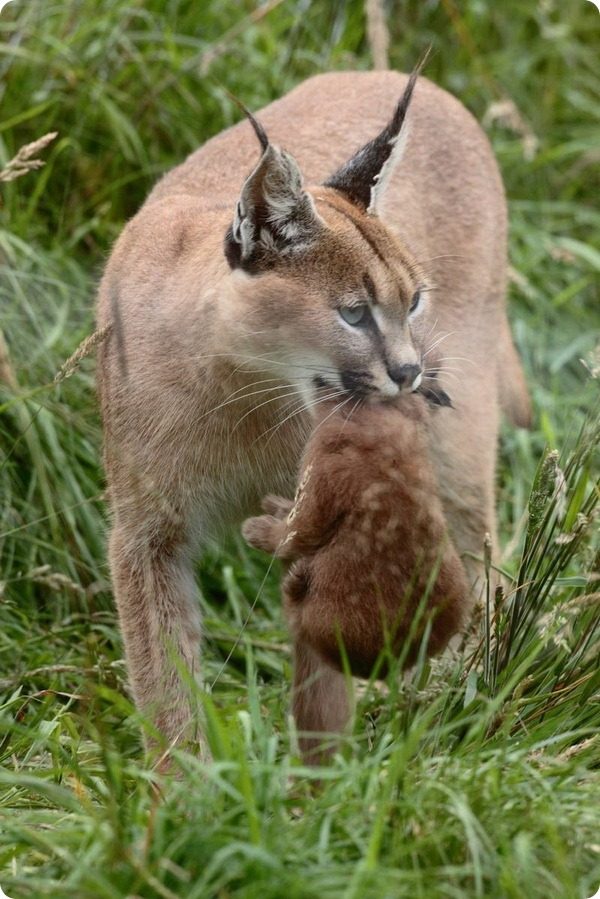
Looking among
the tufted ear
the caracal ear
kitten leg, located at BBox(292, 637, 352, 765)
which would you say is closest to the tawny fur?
kitten leg, located at BBox(292, 637, 352, 765)

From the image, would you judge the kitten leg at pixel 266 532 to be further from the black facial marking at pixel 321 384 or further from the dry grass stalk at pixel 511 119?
the dry grass stalk at pixel 511 119

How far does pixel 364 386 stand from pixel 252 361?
35 centimetres

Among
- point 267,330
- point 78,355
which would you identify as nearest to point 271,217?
point 267,330

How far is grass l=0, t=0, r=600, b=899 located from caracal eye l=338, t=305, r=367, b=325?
0.58 metres

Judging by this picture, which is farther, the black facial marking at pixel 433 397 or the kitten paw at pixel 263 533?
the black facial marking at pixel 433 397

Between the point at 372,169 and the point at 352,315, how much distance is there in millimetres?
553

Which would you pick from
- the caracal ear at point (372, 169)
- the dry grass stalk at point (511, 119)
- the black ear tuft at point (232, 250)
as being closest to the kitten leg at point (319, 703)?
the black ear tuft at point (232, 250)

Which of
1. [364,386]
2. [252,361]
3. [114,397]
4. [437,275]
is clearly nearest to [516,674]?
[364,386]

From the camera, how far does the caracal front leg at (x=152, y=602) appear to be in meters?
3.74

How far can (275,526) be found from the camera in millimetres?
3221

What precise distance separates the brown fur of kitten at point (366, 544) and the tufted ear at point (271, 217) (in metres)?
0.48

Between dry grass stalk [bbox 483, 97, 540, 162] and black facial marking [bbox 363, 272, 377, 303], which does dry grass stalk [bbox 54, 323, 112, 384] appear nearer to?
black facial marking [bbox 363, 272, 377, 303]

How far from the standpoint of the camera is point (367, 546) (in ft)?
9.95

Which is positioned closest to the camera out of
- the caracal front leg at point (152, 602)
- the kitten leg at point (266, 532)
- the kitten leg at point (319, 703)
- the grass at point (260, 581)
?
Answer: the grass at point (260, 581)
